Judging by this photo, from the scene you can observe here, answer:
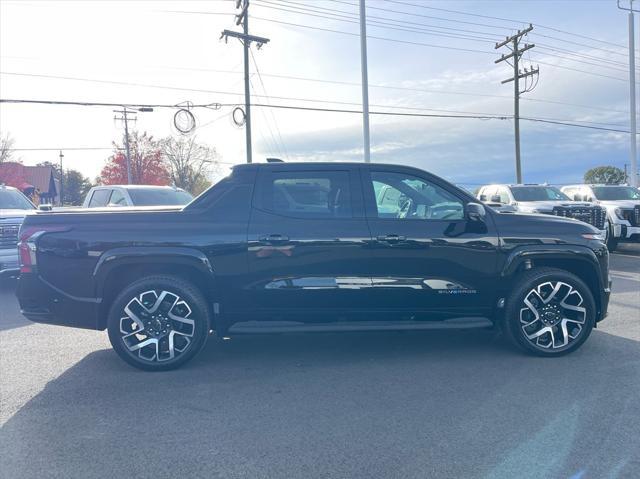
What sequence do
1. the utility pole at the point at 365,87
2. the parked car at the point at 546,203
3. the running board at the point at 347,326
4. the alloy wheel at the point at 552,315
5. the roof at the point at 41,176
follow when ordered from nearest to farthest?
1. the running board at the point at 347,326
2. the alloy wheel at the point at 552,315
3. the parked car at the point at 546,203
4. the utility pole at the point at 365,87
5. the roof at the point at 41,176

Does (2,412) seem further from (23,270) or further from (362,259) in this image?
(362,259)

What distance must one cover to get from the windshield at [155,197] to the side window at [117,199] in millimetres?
229

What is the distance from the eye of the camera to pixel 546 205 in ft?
41.7

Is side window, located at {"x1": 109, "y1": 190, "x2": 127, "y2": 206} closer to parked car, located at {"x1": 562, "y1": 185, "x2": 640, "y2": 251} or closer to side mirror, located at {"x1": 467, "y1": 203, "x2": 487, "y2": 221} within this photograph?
side mirror, located at {"x1": 467, "y1": 203, "x2": 487, "y2": 221}

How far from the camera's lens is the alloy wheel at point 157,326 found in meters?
4.67

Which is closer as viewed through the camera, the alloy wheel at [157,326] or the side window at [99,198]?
the alloy wheel at [157,326]

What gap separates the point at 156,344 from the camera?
4695mm

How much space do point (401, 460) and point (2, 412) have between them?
2995 millimetres

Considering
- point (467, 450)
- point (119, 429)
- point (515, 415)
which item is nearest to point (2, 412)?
point (119, 429)

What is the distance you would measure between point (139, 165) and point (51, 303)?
177ft

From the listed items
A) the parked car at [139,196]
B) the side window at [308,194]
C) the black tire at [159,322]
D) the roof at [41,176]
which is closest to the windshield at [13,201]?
the parked car at [139,196]

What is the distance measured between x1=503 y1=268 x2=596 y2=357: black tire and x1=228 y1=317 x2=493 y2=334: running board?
1.08 ft

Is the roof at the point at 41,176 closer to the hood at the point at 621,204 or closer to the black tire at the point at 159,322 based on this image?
the hood at the point at 621,204

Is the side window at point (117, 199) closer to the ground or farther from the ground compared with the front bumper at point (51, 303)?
farther from the ground
